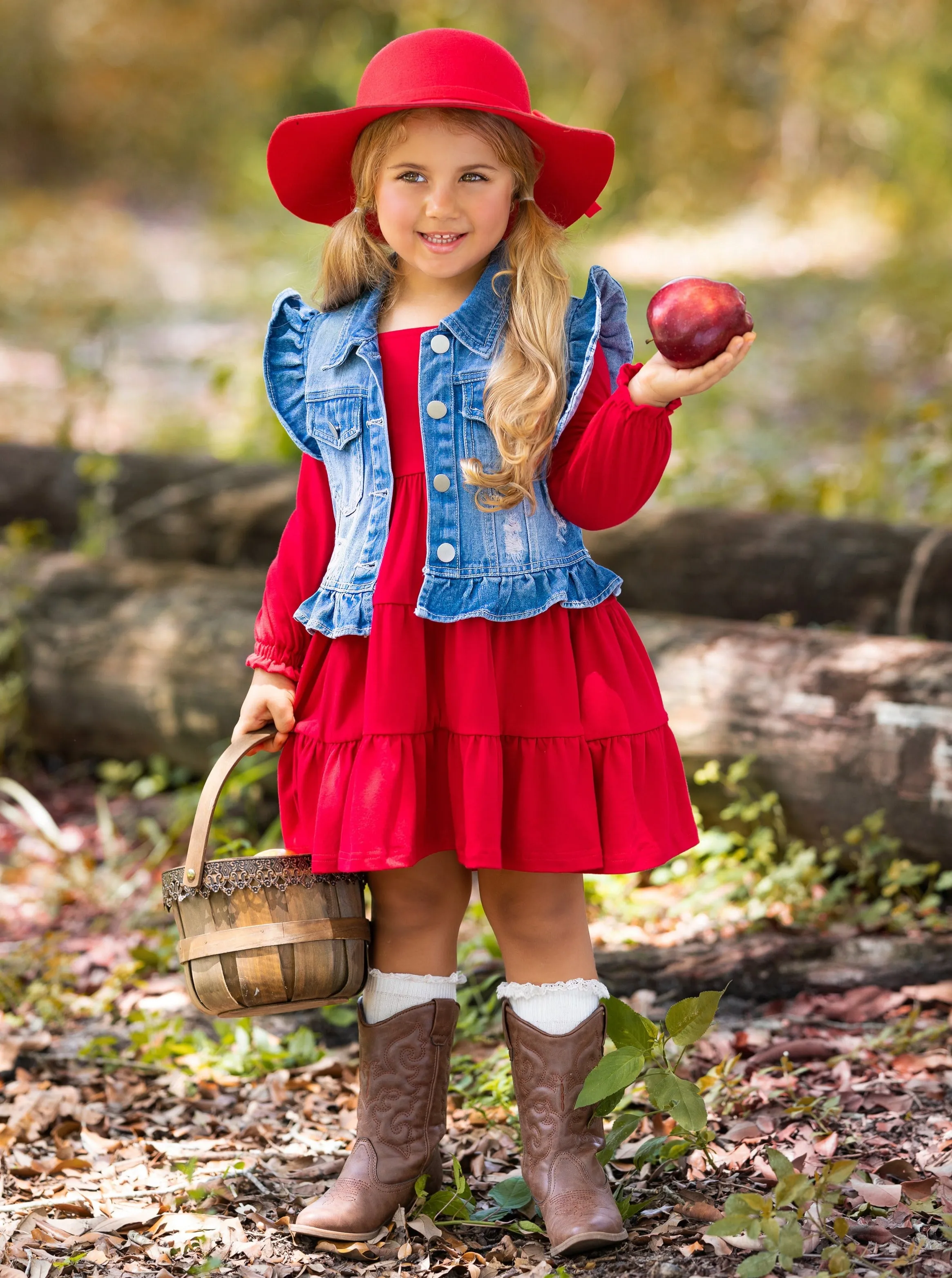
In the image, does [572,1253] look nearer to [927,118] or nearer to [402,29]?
[402,29]

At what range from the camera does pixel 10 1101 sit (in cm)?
248

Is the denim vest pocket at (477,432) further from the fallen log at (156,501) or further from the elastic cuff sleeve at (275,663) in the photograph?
the fallen log at (156,501)

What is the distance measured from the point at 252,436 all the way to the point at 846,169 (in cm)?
961

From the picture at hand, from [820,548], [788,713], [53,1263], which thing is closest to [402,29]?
[820,548]

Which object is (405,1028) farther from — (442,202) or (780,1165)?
(442,202)

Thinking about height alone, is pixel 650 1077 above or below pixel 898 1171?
above

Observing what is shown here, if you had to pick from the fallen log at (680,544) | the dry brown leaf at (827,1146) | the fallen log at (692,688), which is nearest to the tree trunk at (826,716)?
the fallen log at (692,688)

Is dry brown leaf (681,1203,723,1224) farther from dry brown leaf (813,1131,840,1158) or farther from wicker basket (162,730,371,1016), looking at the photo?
wicker basket (162,730,371,1016)

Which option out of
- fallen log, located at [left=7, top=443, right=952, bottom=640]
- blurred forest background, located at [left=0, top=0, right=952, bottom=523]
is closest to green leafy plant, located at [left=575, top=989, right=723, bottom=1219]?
blurred forest background, located at [left=0, top=0, right=952, bottom=523]

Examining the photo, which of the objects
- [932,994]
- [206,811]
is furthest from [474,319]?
[932,994]

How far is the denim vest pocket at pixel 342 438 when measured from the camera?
6.44ft

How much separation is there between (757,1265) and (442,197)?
1.53 m

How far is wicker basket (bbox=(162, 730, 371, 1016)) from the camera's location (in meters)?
1.90

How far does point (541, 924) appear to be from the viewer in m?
1.99
